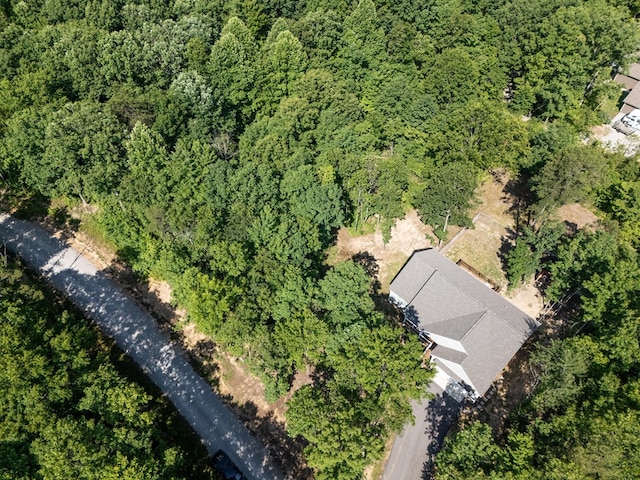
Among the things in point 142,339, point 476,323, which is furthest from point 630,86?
point 142,339

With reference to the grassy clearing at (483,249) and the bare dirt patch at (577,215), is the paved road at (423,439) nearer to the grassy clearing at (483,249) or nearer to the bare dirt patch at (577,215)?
the grassy clearing at (483,249)

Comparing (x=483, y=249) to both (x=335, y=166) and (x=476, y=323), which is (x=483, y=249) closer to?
(x=476, y=323)

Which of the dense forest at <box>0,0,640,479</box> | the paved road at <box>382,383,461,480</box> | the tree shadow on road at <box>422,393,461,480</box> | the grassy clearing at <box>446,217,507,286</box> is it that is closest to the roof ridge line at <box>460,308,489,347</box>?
the dense forest at <box>0,0,640,479</box>

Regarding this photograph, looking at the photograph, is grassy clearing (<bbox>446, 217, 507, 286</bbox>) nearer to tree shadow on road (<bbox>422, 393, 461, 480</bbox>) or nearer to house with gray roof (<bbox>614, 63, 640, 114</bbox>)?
tree shadow on road (<bbox>422, 393, 461, 480</bbox>)

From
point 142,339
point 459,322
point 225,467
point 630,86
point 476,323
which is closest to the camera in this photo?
point 225,467

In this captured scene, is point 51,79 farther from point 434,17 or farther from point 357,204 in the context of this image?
point 434,17

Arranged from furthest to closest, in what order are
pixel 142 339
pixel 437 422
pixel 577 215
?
pixel 577 215
pixel 142 339
pixel 437 422
